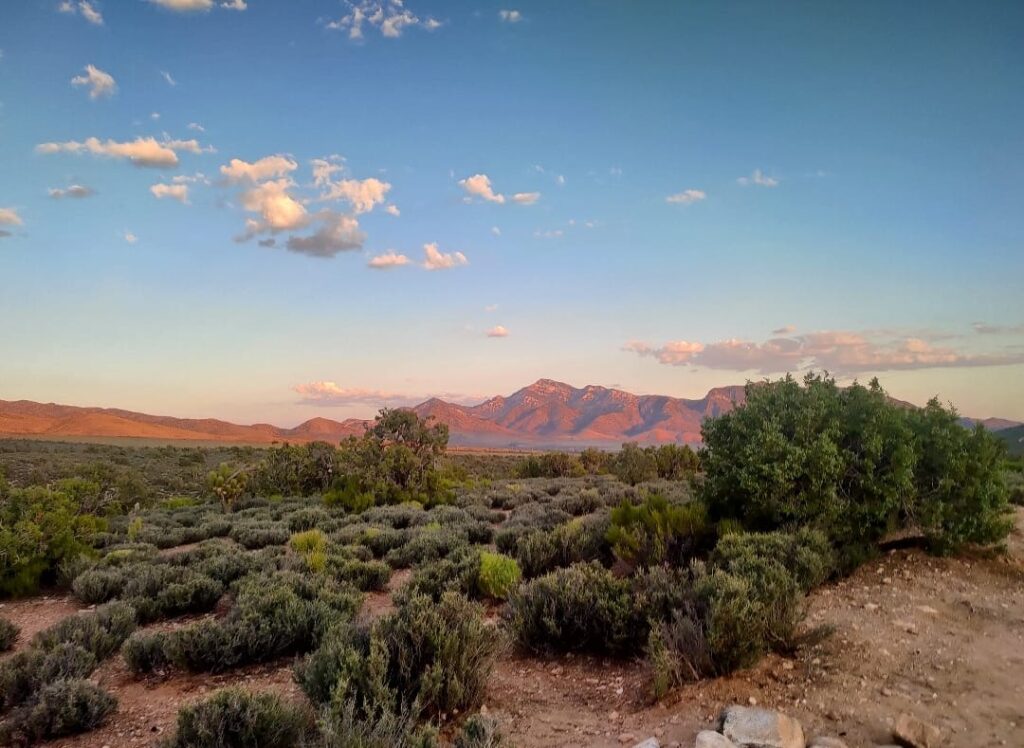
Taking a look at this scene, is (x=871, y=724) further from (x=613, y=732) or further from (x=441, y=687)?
(x=441, y=687)

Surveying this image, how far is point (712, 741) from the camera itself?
393 cm

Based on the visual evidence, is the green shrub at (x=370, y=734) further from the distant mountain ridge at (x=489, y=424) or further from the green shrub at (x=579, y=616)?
the distant mountain ridge at (x=489, y=424)

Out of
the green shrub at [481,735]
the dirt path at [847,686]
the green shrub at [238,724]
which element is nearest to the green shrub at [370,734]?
the green shrub at [481,735]

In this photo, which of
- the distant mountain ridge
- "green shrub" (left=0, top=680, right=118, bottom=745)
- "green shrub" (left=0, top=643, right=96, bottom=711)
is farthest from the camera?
the distant mountain ridge

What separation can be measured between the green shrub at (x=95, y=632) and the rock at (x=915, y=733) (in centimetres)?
739

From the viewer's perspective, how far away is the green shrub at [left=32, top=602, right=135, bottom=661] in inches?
263

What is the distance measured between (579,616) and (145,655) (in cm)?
460

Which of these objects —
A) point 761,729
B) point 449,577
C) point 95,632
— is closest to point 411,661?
point 761,729

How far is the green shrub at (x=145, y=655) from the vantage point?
6.38 m

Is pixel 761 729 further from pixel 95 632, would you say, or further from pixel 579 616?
pixel 95 632

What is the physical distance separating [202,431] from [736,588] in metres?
124

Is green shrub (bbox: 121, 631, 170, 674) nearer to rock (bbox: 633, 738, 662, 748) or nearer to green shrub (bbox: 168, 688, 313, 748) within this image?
green shrub (bbox: 168, 688, 313, 748)

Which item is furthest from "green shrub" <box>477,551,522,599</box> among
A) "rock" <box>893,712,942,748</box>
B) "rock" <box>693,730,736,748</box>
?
"rock" <box>893,712,942,748</box>

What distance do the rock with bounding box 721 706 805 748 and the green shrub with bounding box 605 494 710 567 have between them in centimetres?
389
